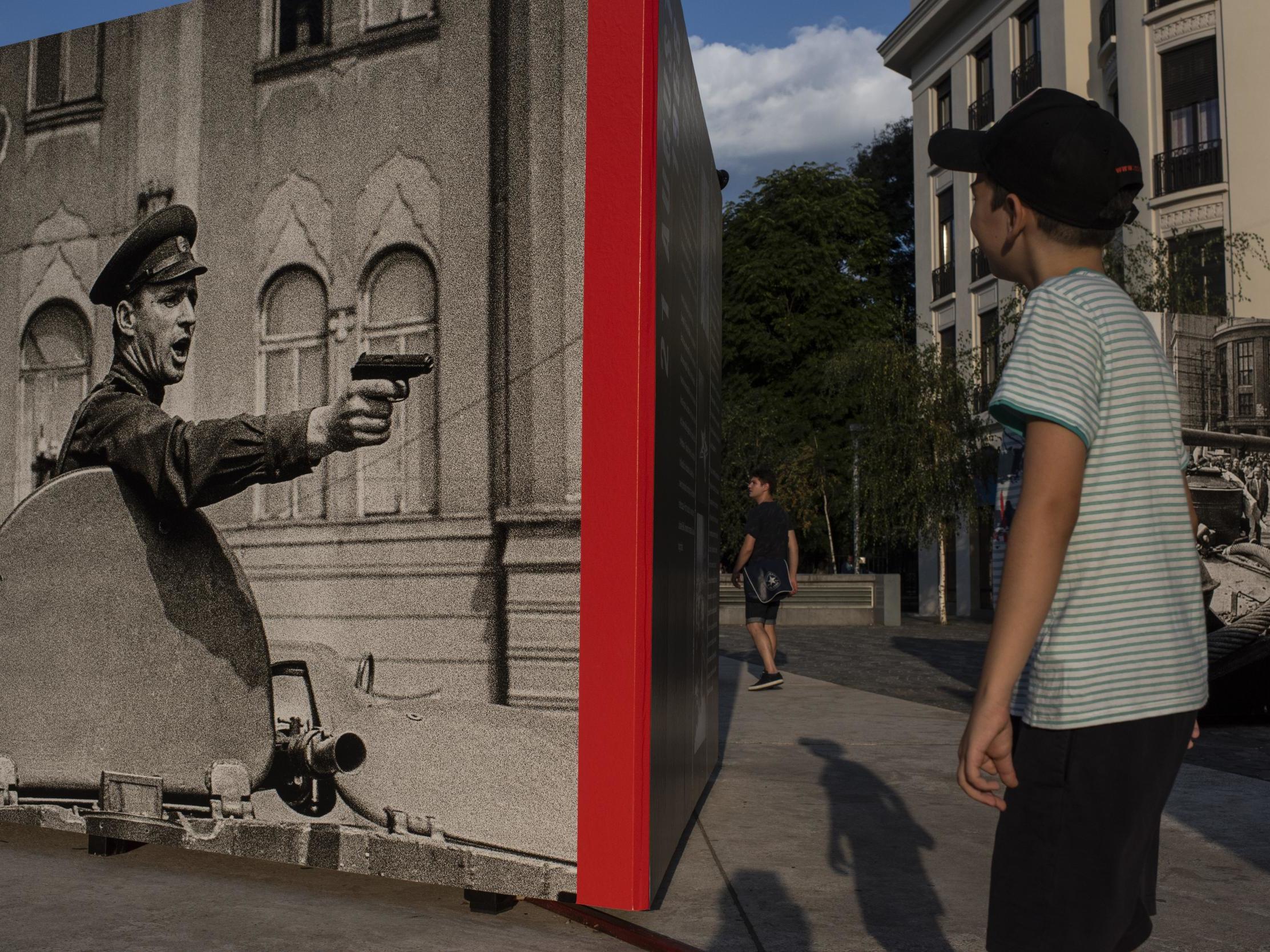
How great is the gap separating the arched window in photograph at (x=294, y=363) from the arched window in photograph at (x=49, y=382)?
84 centimetres

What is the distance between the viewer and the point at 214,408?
4.21 m

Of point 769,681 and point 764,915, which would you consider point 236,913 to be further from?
point 769,681

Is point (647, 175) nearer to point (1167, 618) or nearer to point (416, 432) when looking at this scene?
point (416, 432)

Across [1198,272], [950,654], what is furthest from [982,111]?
[950,654]

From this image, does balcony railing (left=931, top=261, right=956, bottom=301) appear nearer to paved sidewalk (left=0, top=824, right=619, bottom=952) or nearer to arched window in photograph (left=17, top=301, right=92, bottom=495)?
arched window in photograph (left=17, top=301, right=92, bottom=495)

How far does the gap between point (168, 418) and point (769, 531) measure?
23.5 ft

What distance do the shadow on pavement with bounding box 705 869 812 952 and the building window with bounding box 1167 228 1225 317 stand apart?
49.4ft

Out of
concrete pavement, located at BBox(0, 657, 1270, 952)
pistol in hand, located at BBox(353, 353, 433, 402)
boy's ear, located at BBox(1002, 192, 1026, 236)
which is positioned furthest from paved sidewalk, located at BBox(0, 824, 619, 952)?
boy's ear, located at BBox(1002, 192, 1026, 236)

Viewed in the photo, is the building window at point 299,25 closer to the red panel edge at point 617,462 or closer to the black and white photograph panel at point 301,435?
the black and white photograph panel at point 301,435

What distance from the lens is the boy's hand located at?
5.81 feet

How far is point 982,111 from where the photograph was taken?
30.9 metres

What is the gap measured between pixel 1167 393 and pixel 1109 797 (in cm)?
60

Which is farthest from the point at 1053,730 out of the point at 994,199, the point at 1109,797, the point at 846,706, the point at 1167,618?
the point at 846,706

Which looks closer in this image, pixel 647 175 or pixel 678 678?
pixel 647 175
